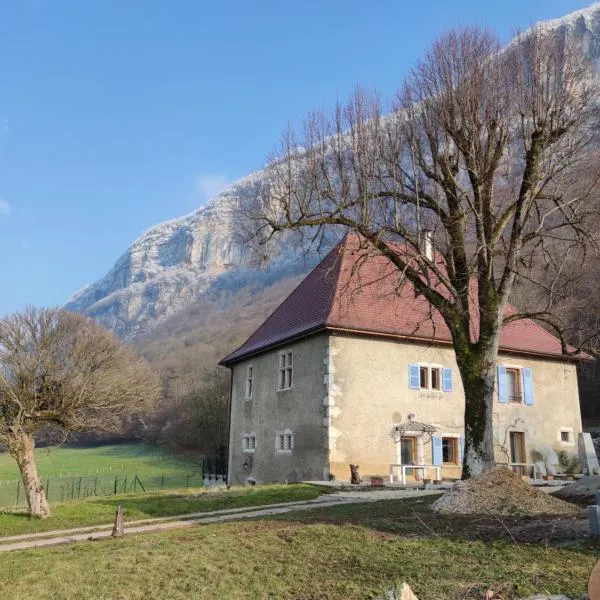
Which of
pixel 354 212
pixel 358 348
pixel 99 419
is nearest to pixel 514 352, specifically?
pixel 358 348

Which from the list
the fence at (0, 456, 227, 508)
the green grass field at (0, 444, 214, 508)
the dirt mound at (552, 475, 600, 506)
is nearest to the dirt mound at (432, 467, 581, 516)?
the dirt mound at (552, 475, 600, 506)

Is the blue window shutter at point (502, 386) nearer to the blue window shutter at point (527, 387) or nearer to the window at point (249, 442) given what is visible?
the blue window shutter at point (527, 387)

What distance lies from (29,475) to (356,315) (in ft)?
37.1

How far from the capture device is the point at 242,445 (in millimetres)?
25312

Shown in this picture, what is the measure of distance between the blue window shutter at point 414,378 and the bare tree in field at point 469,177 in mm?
8528

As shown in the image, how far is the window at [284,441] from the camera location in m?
21.8

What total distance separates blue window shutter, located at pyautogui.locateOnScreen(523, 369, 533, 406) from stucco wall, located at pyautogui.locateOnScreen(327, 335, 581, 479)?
0.90 ft

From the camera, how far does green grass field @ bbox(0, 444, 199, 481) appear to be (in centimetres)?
5403

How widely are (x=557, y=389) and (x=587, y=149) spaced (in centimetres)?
1420

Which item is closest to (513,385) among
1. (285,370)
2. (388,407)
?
(388,407)

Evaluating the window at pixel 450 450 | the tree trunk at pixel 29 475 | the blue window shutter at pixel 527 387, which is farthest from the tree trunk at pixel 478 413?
the blue window shutter at pixel 527 387

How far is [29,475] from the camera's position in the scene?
16.3m

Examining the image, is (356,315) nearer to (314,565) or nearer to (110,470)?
(314,565)

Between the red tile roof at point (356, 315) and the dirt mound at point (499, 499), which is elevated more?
the red tile roof at point (356, 315)
